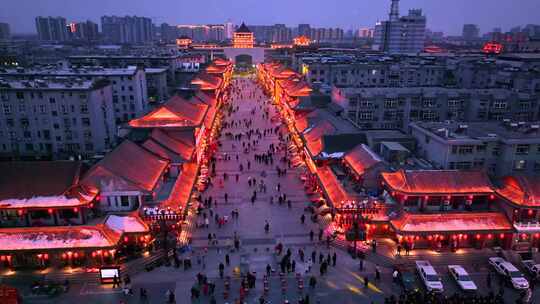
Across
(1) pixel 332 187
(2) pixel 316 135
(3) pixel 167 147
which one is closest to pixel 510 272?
(1) pixel 332 187

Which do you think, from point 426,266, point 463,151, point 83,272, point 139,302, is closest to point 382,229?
point 426,266

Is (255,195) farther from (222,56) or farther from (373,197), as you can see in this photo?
(222,56)

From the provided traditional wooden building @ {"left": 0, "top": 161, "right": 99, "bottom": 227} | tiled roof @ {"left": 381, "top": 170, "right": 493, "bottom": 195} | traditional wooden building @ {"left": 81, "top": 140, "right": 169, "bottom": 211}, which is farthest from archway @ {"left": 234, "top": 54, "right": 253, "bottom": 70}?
traditional wooden building @ {"left": 0, "top": 161, "right": 99, "bottom": 227}

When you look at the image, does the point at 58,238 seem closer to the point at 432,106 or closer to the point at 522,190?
the point at 522,190

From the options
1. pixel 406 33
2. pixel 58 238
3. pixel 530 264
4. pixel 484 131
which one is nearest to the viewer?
pixel 58 238

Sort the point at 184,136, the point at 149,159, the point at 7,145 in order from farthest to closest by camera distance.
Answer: the point at 7,145, the point at 184,136, the point at 149,159

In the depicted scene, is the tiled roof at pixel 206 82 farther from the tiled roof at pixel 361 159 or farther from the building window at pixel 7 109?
the tiled roof at pixel 361 159

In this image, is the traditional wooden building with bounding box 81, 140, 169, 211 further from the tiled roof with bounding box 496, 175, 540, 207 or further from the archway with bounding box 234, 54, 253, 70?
the archway with bounding box 234, 54, 253, 70
